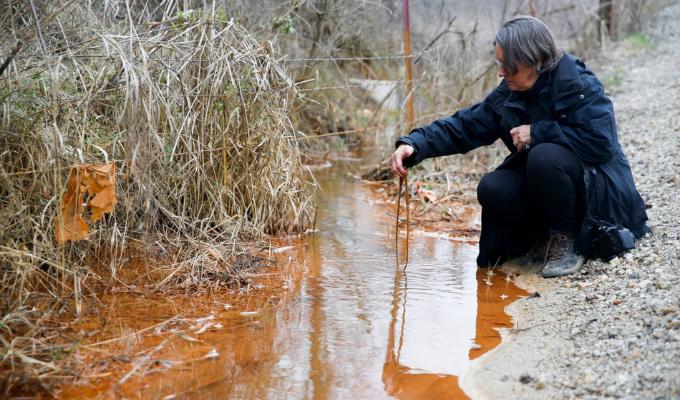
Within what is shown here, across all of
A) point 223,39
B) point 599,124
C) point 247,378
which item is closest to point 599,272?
point 599,124

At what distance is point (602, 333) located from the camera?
240cm

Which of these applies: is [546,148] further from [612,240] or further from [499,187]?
[612,240]

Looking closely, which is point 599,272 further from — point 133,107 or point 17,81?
point 17,81

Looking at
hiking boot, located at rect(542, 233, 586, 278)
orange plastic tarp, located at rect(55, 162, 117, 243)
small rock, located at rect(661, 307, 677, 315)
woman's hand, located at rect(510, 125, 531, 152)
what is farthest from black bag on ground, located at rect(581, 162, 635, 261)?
orange plastic tarp, located at rect(55, 162, 117, 243)

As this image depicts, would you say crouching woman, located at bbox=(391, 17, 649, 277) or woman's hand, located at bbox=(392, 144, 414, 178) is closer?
crouching woman, located at bbox=(391, 17, 649, 277)

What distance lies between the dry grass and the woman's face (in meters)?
1.29

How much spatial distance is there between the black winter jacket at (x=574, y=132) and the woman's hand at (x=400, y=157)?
42 mm

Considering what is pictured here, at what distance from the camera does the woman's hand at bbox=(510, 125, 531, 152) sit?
3.14m

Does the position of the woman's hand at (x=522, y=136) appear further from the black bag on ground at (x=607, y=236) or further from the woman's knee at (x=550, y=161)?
the black bag on ground at (x=607, y=236)

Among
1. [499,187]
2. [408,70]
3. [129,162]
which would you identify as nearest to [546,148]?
[499,187]

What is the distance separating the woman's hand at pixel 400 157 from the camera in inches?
125

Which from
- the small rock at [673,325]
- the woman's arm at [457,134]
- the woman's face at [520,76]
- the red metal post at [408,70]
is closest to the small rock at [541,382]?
the small rock at [673,325]

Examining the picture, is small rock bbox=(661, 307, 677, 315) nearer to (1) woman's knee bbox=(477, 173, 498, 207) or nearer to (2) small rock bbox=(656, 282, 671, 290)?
(2) small rock bbox=(656, 282, 671, 290)

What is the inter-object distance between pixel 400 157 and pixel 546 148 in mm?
750
